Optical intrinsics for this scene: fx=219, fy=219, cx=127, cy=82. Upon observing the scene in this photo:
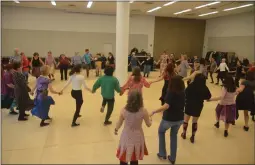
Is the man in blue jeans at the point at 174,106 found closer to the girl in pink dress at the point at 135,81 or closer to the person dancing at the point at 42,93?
the girl in pink dress at the point at 135,81

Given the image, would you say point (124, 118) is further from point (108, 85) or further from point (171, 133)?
point (108, 85)

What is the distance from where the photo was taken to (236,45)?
16000 millimetres

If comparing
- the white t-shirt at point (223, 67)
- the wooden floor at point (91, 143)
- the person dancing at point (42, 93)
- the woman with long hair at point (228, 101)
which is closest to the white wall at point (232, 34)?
the white t-shirt at point (223, 67)

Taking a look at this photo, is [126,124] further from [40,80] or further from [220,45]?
[220,45]

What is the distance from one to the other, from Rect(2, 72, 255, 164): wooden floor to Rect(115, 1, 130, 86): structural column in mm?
3451

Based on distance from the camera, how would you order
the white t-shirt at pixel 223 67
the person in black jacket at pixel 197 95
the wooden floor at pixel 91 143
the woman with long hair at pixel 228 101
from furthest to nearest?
1. the white t-shirt at pixel 223 67
2. the woman with long hair at pixel 228 101
3. the person in black jacket at pixel 197 95
4. the wooden floor at pixel 91 143

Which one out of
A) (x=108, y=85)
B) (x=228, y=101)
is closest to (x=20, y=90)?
(x=108, y=85)

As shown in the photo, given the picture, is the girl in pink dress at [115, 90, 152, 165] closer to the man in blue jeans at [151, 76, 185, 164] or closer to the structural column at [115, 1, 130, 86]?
the man in blue jeans at [151, 76, 185, 164]

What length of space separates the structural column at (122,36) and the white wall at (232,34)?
33.4ft

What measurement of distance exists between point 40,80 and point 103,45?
502 inches

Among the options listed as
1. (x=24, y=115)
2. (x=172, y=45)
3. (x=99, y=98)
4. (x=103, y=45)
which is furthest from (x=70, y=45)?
(x=24, y=115)

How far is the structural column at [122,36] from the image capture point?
8.73 metres

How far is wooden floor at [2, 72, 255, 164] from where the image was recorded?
3.80m

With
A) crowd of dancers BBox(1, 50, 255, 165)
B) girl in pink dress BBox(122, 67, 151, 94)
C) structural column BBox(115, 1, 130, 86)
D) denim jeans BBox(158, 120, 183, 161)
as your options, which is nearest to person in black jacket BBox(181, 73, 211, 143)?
crowd of dancers BBox(1, 50, 255, 165)
